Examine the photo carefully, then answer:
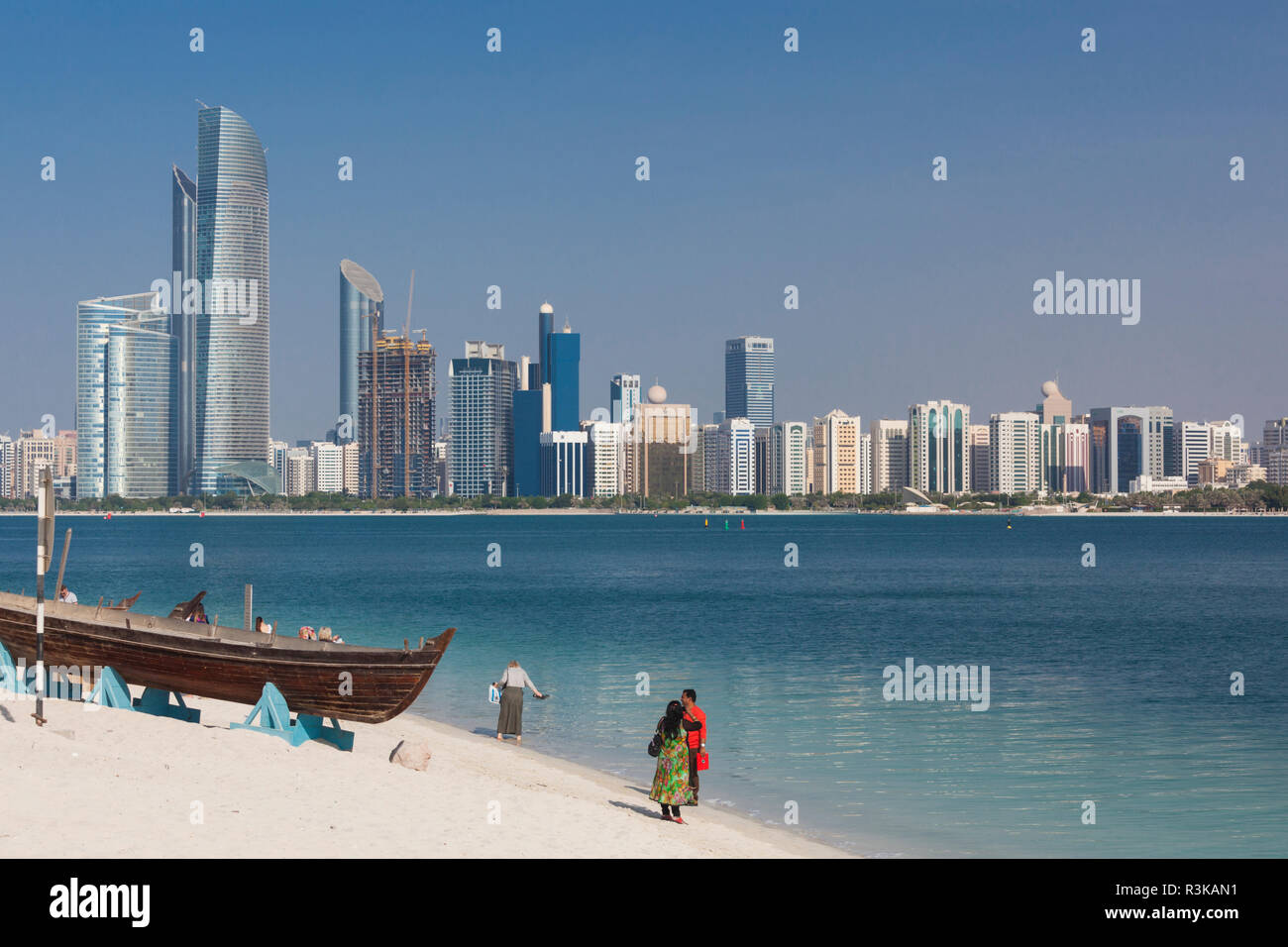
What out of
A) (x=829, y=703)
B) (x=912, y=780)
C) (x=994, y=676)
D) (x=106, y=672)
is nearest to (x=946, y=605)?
(x=994, y=676)

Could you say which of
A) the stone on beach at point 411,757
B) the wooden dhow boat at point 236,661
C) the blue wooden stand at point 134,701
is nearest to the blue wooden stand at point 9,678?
the wooden dhow boat at point 236,661

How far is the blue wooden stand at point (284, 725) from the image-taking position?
19.1 m

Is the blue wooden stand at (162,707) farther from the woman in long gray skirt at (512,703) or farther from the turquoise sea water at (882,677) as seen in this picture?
the turquoise sea water at (882,677)

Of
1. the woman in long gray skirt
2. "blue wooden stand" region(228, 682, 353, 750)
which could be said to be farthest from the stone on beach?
the woman in long gray skirt

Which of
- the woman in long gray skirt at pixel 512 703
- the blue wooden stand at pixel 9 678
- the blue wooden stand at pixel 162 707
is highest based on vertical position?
the blue wooden stand at pixel 9 678

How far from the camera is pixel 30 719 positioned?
18.9 m

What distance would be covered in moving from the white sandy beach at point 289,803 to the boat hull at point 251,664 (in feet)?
2.48

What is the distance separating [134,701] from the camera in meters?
21.3

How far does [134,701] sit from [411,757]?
614 centimetres

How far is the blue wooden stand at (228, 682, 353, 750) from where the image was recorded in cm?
1909

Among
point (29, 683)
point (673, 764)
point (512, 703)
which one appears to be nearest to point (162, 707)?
point (29, 683)

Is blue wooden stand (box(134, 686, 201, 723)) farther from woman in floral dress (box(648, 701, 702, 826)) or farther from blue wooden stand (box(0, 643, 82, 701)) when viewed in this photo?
woman in floral dress (box(648, 701, 702, 826))
